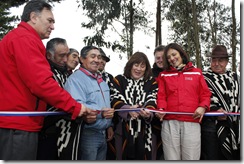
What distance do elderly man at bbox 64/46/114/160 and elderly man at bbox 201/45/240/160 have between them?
129 cm

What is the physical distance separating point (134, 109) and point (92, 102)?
51 cm

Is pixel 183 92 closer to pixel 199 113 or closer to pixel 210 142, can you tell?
pixel 199 113

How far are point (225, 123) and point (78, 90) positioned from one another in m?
1.90

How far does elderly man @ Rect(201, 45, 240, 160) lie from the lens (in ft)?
12.0

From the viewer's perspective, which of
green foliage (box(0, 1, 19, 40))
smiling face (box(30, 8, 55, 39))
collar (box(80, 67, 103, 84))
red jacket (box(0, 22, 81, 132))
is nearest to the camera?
red jacket (box(0, 22, 81, 132))

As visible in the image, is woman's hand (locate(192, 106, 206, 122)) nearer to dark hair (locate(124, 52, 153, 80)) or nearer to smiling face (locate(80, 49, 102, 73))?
dark hair (locate(124, 52, 153, 80))

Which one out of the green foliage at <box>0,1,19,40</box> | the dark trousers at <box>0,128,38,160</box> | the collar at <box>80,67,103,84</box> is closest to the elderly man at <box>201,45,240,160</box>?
the collar at <box>80,67,103,84</box>

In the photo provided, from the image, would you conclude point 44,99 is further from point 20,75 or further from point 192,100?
point 192,100

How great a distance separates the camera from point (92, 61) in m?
3.43

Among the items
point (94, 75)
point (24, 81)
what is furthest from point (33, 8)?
point (94, 75)

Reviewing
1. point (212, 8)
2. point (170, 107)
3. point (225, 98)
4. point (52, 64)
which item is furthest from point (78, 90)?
point (212, 8)

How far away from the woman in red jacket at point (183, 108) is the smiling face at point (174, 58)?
0.09ft

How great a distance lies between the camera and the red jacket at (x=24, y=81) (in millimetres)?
2482

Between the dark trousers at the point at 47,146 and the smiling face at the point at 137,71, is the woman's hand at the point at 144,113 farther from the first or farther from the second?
the dark trousers at the point at 47,146
